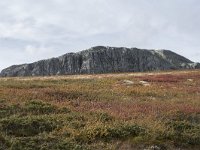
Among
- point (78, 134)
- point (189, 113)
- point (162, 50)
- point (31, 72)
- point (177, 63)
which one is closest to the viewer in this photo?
point (78, 134)

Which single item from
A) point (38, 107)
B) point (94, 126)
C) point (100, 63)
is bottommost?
point (94, 126)

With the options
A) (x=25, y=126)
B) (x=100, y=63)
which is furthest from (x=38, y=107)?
(x=100, y=63)

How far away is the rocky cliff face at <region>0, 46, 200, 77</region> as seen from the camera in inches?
5197

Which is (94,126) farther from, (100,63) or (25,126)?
(100,63)

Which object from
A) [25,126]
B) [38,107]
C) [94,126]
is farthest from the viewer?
[38,107]

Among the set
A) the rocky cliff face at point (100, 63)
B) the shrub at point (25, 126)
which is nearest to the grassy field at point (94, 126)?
the shrub at point (25, 126)

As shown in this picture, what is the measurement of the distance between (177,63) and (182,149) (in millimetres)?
132476

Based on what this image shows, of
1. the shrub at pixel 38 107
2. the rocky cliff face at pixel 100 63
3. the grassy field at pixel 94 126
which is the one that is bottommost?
the grassy field at pixel 94 126

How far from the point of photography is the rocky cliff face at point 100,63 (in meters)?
132

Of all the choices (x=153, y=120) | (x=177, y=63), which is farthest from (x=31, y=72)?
(x=153, y=120)

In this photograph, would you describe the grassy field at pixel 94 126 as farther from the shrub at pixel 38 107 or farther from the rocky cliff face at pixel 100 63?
the rocky cliff face at pixel 100 63

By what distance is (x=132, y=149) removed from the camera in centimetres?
1612

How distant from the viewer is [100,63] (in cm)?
13362

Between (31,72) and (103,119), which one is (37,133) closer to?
(103,119)
